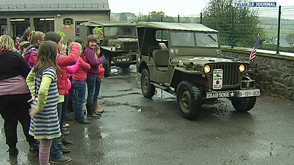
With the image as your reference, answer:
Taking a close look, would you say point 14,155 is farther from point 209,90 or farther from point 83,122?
point 209,90

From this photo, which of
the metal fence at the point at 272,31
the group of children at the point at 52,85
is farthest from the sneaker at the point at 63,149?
the metal fence at the point at 272,31

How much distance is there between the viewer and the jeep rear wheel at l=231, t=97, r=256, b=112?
7.01 m

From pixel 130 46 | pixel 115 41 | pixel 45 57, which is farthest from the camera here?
pixel 115 41

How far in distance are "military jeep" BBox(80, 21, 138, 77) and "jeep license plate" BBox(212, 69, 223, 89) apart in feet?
22.1

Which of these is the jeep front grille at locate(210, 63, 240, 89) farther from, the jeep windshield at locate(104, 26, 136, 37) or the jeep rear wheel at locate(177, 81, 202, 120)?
the jeep windshield at locate(104, 26, 136, 37)

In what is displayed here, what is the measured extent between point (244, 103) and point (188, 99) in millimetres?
1366

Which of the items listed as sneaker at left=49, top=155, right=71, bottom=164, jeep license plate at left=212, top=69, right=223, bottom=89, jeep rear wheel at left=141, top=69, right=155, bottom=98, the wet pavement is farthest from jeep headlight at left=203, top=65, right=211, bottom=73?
sneaker at left=49, top=155, right=71, bottom=164

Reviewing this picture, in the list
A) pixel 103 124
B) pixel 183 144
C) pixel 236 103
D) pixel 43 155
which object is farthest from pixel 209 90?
pixel 43 155

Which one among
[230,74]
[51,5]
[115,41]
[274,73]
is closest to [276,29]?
[274,73]

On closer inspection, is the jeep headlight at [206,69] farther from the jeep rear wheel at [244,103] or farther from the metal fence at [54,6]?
the metal fence at [54,6]

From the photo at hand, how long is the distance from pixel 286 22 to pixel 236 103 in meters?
3.27

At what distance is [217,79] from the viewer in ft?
21.4

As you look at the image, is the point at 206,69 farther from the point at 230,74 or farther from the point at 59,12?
the point at 59,12

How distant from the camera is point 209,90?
6.60m
